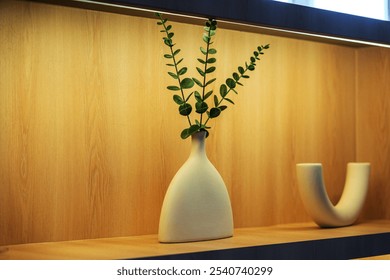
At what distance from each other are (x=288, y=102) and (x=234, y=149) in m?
0.22

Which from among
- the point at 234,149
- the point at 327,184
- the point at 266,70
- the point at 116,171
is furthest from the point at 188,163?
the point at 327,184

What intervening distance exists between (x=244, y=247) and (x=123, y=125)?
1.36 ft

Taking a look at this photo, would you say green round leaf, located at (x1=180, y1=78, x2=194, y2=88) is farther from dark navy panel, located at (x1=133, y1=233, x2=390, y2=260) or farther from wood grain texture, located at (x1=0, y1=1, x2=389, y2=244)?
dark navy panel, located at (x1=133, y1=233, x2=390, y2=260)

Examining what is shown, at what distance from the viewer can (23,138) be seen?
144cm

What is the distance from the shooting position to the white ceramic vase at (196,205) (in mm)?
1442

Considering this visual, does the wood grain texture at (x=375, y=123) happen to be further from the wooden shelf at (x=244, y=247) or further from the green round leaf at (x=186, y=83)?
the green round leaf at (x=186, y=83)

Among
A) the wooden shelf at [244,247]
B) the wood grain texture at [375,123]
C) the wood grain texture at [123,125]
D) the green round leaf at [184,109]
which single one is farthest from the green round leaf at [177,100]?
the wood grain texture at [375,123]

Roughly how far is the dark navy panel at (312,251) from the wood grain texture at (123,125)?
32 centimetres

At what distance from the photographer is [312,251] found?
146 centimetres

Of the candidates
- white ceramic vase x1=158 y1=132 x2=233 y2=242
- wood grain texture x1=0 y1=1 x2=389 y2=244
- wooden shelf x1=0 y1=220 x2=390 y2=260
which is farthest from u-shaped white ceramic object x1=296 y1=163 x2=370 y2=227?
white ceramic vase x1=158 y1=132 x2=233 y2=242

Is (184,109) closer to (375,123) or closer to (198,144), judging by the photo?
(198,144)

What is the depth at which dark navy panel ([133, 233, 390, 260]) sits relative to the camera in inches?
51.9

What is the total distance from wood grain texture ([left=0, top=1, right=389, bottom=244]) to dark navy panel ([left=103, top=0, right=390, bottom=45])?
250 mm
